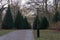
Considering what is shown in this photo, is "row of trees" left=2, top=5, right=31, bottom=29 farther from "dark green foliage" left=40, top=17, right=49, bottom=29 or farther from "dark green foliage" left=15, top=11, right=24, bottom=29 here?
"dark green foliage" left=40, top=17, right=49, bottom=29

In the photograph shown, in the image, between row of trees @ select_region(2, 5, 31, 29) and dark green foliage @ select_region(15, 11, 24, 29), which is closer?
row of trees @ select_region(2, 5, 31, 29)

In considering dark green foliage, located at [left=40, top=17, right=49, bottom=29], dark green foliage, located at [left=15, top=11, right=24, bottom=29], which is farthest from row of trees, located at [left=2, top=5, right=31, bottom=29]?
dark green foliage, located at [left=40, top=17, right=49, bottom=29]

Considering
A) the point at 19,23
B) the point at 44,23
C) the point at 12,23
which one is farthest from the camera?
the point at 19,23

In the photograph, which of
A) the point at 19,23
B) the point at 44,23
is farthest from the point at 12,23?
the point at 44,23

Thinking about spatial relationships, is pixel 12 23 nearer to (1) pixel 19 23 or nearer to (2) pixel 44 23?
(1) pixel 19 23

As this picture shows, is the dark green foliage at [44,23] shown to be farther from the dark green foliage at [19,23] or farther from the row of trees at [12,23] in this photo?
the dark green foliage at [19,23]

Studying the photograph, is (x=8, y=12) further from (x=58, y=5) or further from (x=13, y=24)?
(x=58, y=5)

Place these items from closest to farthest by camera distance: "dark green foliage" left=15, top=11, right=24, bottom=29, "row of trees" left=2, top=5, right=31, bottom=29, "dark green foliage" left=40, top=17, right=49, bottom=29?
"dark green foliage" left=40, top=17, right=49, bottom=29
"row of trees" left=2, top=5, right=31, bottom=29
"dark green foliage" left=15, top=11, right=24, bottom=29

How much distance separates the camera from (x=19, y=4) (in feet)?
206

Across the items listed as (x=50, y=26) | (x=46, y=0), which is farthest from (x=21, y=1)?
(x=50, y=26)

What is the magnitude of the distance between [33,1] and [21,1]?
7218mm

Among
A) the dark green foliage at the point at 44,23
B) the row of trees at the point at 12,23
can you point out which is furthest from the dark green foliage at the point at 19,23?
the dark green foliage at the point at 44,23

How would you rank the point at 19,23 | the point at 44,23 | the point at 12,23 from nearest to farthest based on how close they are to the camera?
the point at 44,23
the point at 12,23
the point at 19,23

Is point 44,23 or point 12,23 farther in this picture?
point 12,23
